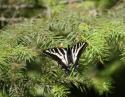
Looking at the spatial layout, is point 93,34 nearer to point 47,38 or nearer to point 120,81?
point 47,38

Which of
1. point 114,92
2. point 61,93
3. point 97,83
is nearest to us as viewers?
point 61,93

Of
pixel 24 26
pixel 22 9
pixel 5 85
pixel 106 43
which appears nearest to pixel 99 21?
pixel 106 43
